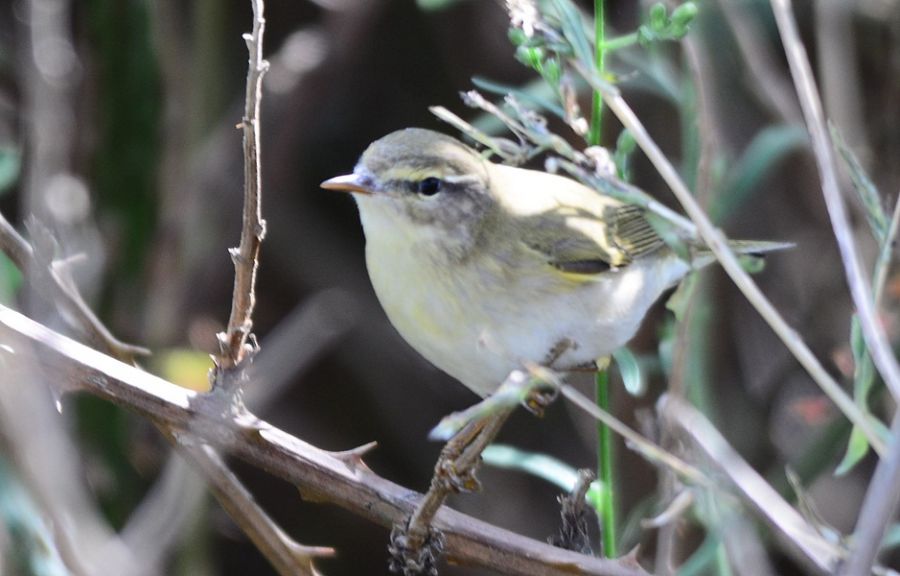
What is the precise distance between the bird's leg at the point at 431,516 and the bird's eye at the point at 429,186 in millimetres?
697

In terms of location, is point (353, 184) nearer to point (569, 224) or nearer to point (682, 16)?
point (569, 224)

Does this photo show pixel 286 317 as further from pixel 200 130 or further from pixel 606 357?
pixel 606 357

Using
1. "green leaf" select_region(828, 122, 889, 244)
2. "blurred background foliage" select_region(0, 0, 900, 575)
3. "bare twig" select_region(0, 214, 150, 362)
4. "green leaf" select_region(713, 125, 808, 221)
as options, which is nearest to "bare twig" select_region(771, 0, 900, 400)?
"green leaf" select_region(828, 122, 889, 244)

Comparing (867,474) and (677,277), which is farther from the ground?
(677,277)

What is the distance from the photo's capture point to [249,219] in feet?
4.99

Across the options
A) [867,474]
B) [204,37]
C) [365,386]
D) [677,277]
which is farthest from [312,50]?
[867,474]

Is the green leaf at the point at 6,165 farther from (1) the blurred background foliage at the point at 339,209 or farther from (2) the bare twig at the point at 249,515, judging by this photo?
(2) the bare twig at the point at 249,515

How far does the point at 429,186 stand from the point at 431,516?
2.90 ft

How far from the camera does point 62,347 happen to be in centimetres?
158

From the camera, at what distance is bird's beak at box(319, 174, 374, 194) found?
7.13 feet

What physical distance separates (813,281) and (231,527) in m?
2.08

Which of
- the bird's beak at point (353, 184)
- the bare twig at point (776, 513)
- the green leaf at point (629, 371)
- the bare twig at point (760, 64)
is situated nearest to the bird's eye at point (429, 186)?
the bird's beak at point (353, 184)

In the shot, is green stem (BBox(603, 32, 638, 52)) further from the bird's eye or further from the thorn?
the thorn

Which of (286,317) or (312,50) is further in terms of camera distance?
(286,317)
